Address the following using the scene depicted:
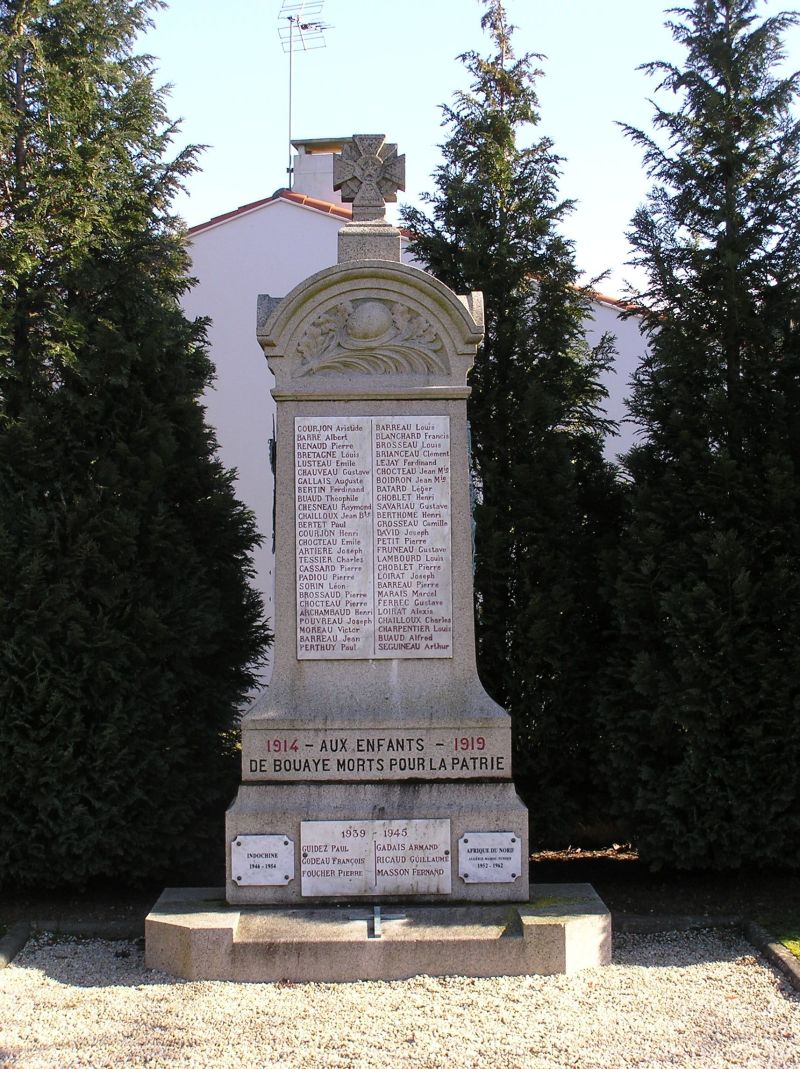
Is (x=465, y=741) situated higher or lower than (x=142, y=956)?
higher

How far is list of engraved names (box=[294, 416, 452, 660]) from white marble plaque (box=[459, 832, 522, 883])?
3.12 feet

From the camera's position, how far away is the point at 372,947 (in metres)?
5.29

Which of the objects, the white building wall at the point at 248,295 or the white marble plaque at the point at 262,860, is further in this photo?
the white building wall at the point at 248,295

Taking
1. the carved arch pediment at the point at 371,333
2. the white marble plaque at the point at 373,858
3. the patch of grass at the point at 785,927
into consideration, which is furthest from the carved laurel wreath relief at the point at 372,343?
the patch of grass at the point at 785,927

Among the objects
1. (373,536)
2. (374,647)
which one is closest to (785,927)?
(374,647)

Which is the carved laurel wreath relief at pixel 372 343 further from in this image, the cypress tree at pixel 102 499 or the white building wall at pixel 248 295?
the white building wall at pixel 248 295

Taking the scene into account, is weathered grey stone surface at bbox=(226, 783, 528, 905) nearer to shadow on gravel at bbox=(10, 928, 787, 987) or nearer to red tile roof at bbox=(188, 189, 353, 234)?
shadow on gravel at bbox=(10, 928, 787, 987)

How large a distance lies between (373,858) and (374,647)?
107 centimetres

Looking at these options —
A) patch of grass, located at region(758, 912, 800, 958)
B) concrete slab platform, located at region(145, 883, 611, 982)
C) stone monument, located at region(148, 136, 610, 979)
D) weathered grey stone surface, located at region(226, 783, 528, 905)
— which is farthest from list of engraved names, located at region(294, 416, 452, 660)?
patch of grass, located at region(758, 912, 800, 958)

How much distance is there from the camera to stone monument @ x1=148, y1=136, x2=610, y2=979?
5734mm

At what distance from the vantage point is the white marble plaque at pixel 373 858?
18.8 ft

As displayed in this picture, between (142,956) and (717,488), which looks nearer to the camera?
(142,956)

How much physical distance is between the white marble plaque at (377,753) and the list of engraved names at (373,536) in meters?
Answer: 0.41

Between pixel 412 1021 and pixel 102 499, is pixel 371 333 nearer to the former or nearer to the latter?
pixel 102 499
